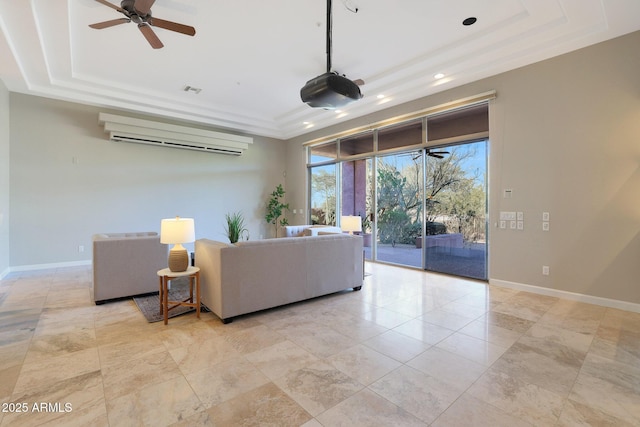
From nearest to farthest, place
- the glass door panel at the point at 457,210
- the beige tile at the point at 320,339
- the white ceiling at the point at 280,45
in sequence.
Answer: the beige tile at the point at 320,339 < the white ceiling at the point at 280,45 < the glass door panel at the point at 457,210

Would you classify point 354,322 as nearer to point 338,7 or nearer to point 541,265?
point 541,265

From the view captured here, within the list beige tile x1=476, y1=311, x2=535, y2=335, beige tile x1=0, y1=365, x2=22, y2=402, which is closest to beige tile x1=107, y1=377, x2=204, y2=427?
beige tile x1=0, y1=365, x2=22, y2=402

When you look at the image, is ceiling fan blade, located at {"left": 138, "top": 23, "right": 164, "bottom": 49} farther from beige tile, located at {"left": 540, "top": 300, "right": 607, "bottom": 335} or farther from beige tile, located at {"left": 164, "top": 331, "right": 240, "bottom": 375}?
beige tile, located at {"left": 540, "top": 300, "right": 607, "bottom": 335}

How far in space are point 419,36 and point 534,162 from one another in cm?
237

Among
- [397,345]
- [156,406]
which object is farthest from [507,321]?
[156,406]

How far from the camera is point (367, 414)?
1.73 metres

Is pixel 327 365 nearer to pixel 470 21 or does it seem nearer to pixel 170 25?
pixel 170 25

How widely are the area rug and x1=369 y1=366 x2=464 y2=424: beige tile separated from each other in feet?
7.94

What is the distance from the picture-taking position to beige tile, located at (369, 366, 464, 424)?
178cm

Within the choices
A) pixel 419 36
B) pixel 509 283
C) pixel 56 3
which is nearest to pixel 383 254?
pixel 509 283

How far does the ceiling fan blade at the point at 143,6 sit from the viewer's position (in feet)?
9.13

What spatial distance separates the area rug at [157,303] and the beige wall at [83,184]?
2.86 m

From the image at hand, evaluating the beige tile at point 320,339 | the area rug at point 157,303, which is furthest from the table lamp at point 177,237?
the beige tile at point 320,339

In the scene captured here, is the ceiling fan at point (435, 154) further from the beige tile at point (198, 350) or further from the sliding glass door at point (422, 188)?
the beige tile at point (198, 350)
